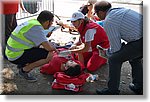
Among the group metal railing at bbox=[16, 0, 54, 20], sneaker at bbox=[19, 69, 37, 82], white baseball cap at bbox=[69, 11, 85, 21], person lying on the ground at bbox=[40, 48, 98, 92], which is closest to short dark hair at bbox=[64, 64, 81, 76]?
person lying on the ground at bbox=[40, 48, 98, 92]

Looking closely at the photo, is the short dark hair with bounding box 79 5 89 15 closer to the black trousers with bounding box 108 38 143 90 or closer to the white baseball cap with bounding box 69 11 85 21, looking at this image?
the white baseball cap with bounding box 69 11 85 21

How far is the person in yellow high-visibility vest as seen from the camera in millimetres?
2248

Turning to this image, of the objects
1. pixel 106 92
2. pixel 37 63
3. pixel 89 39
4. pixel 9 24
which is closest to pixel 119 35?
pixel 89 39

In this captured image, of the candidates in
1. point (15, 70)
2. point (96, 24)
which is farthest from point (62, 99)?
point (96, 24)

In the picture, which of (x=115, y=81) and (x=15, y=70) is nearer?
(x=115, y=81)

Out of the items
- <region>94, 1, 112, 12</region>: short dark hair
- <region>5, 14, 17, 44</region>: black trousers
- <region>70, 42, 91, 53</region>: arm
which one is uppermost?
<region>94, 1, 112, 12</region>: short dark hair

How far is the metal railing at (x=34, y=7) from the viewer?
2.29 meters

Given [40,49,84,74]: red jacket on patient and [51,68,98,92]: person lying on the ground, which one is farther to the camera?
[40,49,84,74]: red jacket on patient

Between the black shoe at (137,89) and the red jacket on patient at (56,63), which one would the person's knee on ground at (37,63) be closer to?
the red jacket on patient at (56,63)

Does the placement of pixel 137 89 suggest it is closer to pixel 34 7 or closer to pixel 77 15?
pixel 77 15

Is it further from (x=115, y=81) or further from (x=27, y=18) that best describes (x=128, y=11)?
(x=27, y=18)

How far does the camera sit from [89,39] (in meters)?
2.33

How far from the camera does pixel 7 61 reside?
240cm

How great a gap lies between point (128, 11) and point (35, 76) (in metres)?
0.90
